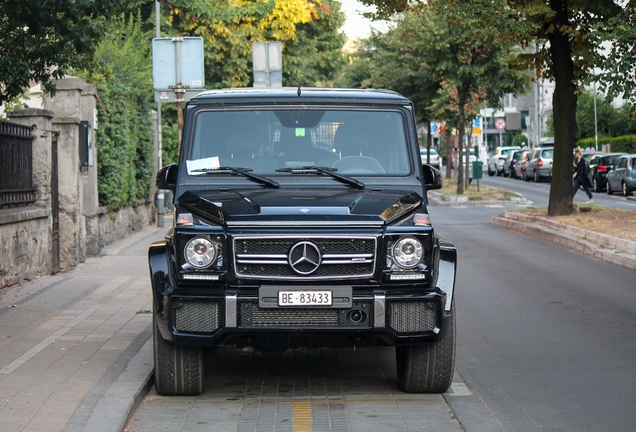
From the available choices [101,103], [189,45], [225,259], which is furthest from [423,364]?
[189,45]

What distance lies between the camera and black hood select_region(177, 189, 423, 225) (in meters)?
7.30

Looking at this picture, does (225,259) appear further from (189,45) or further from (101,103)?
(189,45)

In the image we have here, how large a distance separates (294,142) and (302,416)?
88.4 inches

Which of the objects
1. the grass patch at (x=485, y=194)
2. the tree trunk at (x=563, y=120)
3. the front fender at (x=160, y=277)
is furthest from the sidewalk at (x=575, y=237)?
the grass patch at (x=485, y=194)

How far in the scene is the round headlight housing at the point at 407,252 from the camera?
730 centimetres

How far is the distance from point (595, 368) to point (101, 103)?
1213cm

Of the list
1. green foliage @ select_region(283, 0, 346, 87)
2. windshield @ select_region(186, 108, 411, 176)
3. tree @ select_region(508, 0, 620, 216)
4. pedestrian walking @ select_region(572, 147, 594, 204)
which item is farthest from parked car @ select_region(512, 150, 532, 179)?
windshield @ select_region(186, 108, 411, 176)

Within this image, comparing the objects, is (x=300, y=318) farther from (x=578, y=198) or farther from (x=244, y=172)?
(x=578, y=198)

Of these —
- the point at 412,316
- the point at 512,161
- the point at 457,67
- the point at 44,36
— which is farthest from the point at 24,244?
the point at 512,161

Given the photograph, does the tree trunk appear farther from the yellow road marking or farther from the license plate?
the license plate

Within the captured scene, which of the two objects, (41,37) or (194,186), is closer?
(194,186)

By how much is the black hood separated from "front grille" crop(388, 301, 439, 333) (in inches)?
22.1

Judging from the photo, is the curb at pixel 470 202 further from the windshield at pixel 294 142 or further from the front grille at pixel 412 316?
the front grille at pixel 412 316

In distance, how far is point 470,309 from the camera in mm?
12352
